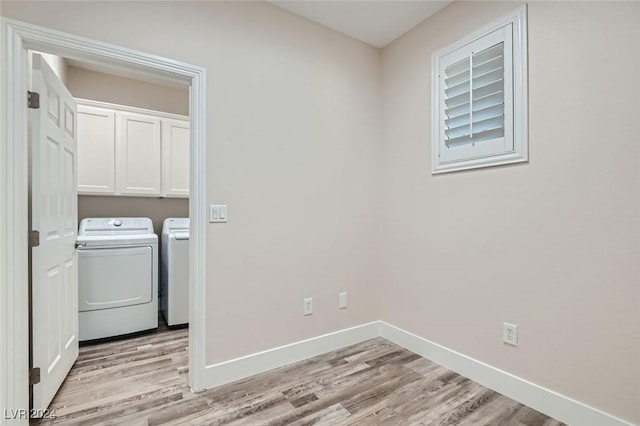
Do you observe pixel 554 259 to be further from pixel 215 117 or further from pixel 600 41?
pixel 215 117

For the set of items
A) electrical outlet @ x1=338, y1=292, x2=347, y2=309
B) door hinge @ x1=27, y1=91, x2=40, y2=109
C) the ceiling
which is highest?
the ceiling

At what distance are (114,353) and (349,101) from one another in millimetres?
2858

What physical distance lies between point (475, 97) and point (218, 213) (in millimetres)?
1902

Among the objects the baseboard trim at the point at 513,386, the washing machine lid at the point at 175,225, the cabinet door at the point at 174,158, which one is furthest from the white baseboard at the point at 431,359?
the cabinet door at the point at 174,158

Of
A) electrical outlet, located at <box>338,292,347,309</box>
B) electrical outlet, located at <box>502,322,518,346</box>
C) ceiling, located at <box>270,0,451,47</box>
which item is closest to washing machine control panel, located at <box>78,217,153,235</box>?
electrical outlet, located at <box>338,292,347,309</box>

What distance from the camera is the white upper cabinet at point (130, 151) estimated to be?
302 cm

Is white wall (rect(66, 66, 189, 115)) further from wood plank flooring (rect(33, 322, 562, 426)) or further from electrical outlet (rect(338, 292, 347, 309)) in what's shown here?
electrical outlet (rect(338, 292, 347, 309))

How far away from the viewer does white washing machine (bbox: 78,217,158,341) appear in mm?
2586

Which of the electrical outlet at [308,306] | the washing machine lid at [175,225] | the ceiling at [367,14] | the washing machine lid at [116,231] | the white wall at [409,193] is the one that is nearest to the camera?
the white wall at [409,193]

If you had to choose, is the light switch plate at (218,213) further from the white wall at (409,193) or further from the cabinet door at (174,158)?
the cabinet door at (174,158)

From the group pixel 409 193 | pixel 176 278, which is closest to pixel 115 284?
pixel 176 278

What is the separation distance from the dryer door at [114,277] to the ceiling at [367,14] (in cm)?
246

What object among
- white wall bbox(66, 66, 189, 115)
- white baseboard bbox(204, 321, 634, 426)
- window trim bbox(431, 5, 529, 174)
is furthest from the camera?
white wall bbox(66, 66, 189, 115)

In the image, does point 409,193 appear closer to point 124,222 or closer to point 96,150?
point 124,222
